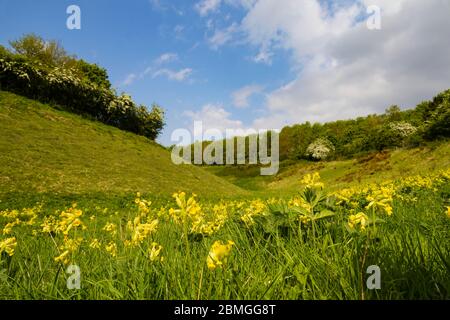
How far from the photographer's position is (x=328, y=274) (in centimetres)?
172

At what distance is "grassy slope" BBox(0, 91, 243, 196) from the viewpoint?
15688mm

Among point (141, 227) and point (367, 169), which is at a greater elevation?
point (367, 169)

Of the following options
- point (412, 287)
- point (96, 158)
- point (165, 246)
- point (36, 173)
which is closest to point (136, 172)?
point (96, 158)

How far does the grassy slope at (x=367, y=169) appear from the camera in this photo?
30.0 m

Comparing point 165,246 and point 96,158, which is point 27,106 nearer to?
point 96,158

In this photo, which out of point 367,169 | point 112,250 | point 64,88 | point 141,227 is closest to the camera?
point 141,227

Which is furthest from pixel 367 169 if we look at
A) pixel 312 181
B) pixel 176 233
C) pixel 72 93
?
pixel 312 181

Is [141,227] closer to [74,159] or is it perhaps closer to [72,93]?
[74,159]

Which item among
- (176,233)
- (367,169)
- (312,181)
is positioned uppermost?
(367,169)

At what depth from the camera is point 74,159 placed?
770 inches

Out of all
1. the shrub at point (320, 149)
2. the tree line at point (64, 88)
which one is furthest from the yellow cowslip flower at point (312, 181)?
the shrub at point (320, 149)

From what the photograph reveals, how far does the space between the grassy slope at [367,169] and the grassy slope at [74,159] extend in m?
9.90

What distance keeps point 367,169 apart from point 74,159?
3043 centimetres
